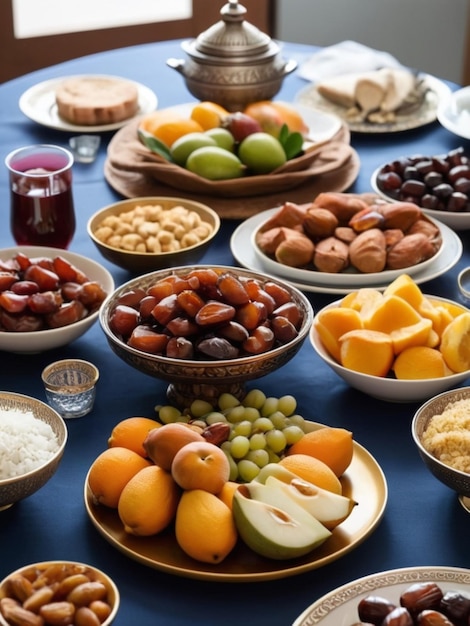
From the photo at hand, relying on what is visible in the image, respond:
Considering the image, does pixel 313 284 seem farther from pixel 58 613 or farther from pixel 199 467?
pixel 58 613

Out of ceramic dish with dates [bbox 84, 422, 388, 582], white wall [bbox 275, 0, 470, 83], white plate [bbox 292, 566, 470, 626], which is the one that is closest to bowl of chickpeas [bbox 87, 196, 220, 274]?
ceramic dish with dates [bbox 84, 422, 388, 582]

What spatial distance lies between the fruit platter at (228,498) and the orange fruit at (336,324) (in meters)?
0.25

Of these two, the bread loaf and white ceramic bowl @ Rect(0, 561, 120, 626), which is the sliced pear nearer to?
white ceramic bowl @ Rect(0, 561, 120, 626)

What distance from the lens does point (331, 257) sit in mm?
1698

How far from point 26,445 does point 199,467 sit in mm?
225

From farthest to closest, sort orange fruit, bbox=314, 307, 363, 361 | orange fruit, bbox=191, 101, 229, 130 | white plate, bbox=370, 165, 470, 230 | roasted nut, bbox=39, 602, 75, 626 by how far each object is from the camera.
A: orange fruit, bbox=191, 101, 229, 130
white plate, bbox=370, 165, 470, 230
orange fruit, bbox=314, 307, 363, 361
roasted nut, bbox=39, 602, 75, 626

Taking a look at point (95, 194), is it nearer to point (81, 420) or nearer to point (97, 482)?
point (81, 420)

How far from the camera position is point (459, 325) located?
1.44 m

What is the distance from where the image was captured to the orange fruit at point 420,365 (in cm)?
141

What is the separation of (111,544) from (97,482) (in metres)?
0.07

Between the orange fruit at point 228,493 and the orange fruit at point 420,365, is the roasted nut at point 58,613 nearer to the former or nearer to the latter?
the orange fruit at point 228,493

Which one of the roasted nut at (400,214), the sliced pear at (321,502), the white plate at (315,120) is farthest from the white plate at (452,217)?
the sliced pear at (321,502)

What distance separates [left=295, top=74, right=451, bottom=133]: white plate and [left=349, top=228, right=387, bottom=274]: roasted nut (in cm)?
73

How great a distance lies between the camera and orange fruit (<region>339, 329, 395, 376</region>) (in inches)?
55.6
